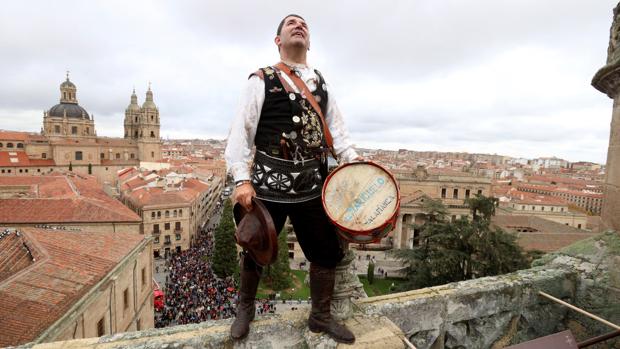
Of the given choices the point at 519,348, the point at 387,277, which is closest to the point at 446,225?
the point at 387,277

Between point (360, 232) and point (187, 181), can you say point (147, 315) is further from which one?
point (187, 181)

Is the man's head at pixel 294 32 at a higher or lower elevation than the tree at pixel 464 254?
higher

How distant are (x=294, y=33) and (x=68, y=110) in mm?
88750

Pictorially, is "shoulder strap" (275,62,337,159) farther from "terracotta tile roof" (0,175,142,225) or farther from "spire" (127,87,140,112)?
"spire" (127,87,140,112)

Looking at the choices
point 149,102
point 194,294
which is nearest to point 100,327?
point 194,294

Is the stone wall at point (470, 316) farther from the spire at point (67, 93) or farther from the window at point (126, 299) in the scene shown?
the spire at point (67, 93)

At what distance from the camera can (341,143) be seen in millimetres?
2887

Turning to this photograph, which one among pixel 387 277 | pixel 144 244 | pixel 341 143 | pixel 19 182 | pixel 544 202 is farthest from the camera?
pixel 544 202

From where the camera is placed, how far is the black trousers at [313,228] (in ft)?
8.54

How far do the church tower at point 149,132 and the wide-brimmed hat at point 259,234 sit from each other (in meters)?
76.7

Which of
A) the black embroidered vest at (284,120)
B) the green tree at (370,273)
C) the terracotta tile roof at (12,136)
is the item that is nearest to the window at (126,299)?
the black embroidered vest at (284,120)

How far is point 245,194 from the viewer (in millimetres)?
2402

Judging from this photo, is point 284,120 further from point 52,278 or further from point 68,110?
point 68,110

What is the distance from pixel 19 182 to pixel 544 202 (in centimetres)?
6704
